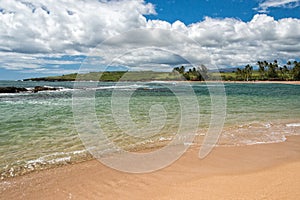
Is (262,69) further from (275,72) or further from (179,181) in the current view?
(179,181)

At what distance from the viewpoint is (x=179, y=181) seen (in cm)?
561

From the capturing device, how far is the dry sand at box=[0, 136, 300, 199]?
4.89 metres

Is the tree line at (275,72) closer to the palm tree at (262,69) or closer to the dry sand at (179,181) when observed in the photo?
the palm tree at (262,69)

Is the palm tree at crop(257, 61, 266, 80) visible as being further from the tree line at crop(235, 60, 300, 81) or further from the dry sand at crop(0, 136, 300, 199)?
the dry sand at crop(0, 136, 300, 199)

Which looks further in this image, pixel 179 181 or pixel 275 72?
pixel 275 72

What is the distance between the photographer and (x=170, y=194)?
4.92 m

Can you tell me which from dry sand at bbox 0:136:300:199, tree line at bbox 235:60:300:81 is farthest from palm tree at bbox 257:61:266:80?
dry sand at bbox 0:136:300:199

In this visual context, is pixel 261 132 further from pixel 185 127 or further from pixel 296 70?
pixel 296 70

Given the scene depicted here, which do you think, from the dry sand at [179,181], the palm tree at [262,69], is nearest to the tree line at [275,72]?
the palm tree at [262,69]

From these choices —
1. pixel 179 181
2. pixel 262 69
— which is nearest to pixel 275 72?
pixel 262 69

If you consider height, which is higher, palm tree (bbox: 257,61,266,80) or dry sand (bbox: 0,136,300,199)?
palm tree (bbox: 257,61,266,80)

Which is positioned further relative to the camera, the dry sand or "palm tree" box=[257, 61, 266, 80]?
"palm tree" box=[257, 61, 266, 80]

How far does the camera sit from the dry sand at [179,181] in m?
4.89

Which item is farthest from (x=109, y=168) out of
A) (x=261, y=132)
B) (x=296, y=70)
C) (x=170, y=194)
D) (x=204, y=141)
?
(x=296, y=70)
